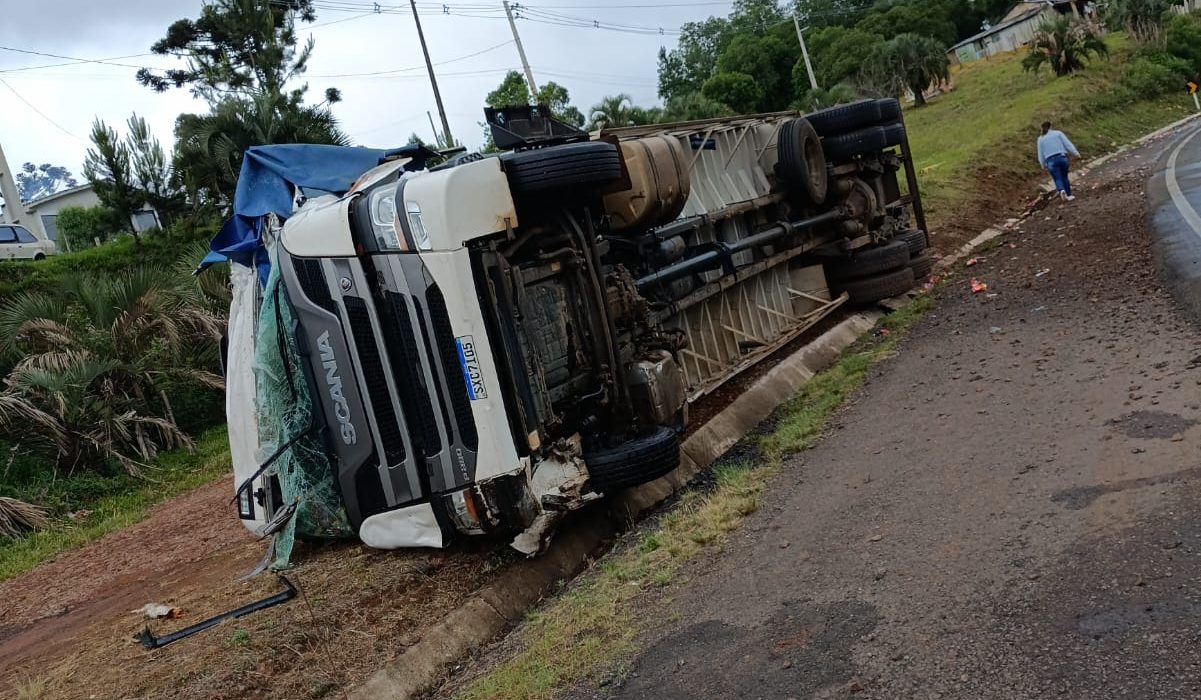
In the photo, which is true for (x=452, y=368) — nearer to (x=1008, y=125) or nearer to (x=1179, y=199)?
(x=1179, y=199)

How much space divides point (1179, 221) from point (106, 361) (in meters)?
12.2

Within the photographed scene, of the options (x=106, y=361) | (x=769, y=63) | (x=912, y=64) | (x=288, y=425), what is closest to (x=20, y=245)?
(x=106, y=361)

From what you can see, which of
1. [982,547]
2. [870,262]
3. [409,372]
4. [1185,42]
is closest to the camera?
[982,547]

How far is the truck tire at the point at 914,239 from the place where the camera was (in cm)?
1258

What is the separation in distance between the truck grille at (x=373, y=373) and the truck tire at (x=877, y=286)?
24.0ft

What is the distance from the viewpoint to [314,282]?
5.98 metres

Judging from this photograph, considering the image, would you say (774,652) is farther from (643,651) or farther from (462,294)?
(462,294)

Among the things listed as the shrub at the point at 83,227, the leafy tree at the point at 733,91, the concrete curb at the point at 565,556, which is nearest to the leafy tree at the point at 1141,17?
the leafy tree at the point at 733,91

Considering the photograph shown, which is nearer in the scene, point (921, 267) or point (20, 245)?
point (921, 267)

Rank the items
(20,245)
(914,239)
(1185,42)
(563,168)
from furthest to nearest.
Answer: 1. (1185,42)
2. (20,245)
3. (914,239)
4. (563,168)

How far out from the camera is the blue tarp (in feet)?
22.9

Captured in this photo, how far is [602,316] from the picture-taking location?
651 centimetres

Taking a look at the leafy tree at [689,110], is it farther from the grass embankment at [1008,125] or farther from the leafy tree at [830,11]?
the leafy tree at [830,11]

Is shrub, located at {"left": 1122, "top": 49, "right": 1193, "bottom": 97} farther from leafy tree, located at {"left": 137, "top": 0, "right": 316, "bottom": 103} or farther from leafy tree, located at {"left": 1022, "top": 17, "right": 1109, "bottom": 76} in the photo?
leafy tree, located at {"left": 137, "top": 0, "right": 316, "bottom": 103}
